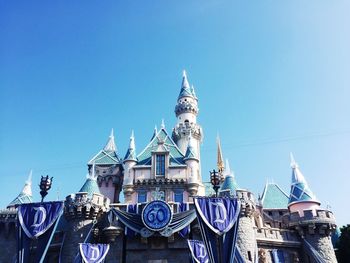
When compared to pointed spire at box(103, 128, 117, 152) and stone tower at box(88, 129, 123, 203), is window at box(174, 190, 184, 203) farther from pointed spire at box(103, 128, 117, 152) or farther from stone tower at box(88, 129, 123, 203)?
pointed spire at box(103, 128, 117, 152)

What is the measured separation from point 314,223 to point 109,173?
2401cm

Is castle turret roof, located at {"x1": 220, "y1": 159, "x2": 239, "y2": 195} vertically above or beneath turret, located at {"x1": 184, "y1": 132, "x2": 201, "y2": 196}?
beneath

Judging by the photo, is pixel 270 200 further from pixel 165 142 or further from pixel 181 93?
pixel 181 93

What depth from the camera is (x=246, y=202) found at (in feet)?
97.9

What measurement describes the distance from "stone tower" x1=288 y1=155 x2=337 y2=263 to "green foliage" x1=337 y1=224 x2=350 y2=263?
203 inches

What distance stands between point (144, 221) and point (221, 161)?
48129mm

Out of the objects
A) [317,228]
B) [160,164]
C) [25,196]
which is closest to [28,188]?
[25,196]

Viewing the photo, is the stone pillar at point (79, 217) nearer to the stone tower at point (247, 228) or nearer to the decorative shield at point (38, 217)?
the decorative shield at point (38, 217)

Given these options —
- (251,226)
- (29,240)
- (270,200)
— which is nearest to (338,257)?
(270,200)

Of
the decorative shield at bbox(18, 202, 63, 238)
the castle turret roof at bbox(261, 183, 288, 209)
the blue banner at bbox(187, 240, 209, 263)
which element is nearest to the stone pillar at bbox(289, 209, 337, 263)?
the castle turret roof at bbox(261, 183, 288, 209)

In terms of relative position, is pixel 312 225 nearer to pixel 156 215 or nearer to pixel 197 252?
pixel 197 252

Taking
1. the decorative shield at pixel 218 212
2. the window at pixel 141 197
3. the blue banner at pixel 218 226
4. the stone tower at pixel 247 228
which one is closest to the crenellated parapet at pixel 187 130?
the window at pixel 141 197

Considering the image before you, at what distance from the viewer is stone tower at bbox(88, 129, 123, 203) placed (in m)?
38.6

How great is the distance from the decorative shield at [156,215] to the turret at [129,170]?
22.0 feet
